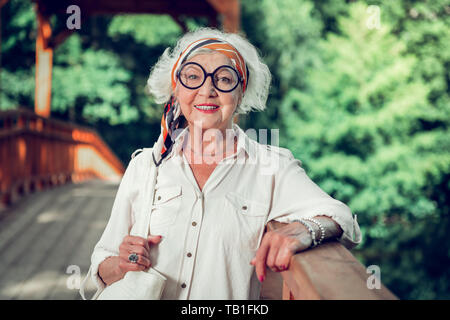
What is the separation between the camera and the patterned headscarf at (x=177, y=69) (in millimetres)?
1618

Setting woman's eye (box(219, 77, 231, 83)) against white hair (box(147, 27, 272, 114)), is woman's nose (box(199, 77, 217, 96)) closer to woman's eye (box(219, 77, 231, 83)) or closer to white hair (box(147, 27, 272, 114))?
woman's eye (box(219, 77, 231, 83))

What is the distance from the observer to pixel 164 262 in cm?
149

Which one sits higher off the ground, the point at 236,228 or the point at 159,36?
the point at 159,36

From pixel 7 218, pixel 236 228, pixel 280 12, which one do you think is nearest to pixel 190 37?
pixel 236 228

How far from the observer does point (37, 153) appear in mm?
7027

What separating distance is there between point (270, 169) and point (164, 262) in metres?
0.43

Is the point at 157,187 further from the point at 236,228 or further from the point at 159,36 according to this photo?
the point at 159,36

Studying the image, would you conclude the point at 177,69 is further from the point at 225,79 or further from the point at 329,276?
the point at 329,276

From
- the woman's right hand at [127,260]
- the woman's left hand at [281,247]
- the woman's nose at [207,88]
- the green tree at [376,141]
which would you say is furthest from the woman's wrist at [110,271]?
the green tree at [376,141]

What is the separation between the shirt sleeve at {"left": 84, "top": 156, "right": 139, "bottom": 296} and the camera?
1.55 m

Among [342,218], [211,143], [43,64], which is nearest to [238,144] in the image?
[211,143]
